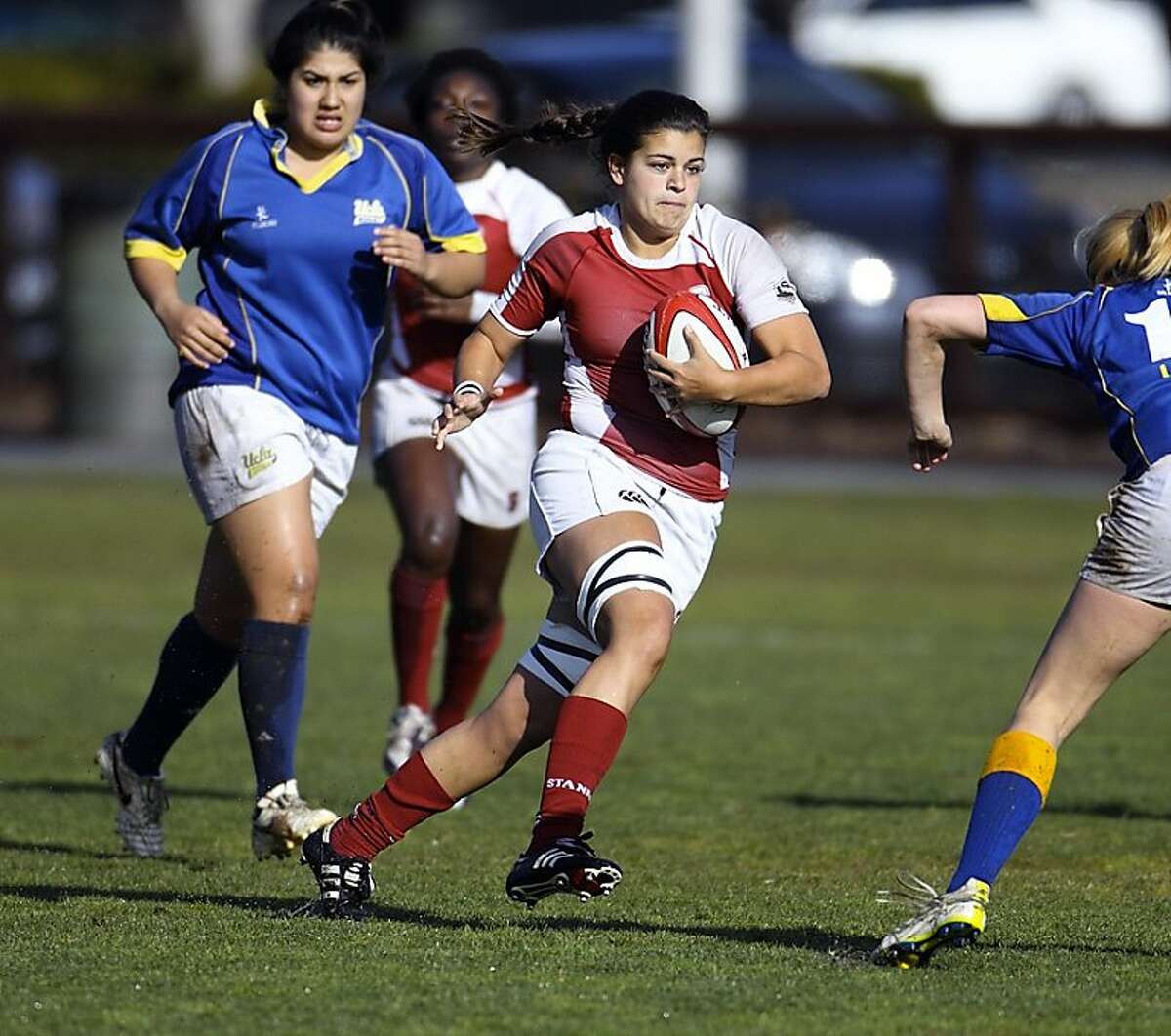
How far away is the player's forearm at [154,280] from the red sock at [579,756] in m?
1.83

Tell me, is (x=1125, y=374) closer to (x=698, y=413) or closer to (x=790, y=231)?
(x=698, y=413)

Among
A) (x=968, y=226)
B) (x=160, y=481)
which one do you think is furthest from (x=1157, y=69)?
(x=160, y=481)

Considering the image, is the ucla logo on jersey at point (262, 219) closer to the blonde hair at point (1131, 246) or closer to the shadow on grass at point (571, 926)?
the shadow on grass at point (571, 926)

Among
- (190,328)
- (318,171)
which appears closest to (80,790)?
(190,328)

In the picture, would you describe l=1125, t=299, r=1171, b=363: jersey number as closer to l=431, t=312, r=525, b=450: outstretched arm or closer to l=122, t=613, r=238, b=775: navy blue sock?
l=431, t=312, r=525, b=450: outstretched arm

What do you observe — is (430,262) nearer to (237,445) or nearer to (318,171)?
(318,171)

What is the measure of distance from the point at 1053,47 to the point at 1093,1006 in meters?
19.6

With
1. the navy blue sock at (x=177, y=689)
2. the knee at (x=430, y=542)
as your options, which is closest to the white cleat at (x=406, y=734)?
the knee at (x=430, y=542)

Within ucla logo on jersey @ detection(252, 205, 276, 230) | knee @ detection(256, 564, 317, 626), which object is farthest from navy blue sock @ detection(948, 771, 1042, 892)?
ucla logo on jersey @ detection(252, 205, 276, 230)

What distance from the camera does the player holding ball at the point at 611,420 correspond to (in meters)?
5.34

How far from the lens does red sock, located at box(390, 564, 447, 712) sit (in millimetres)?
7918

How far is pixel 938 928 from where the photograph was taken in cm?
490

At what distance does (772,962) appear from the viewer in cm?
507

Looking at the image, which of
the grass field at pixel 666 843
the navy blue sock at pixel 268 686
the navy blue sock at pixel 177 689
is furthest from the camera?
the navy blue sock at pixel 177 689
